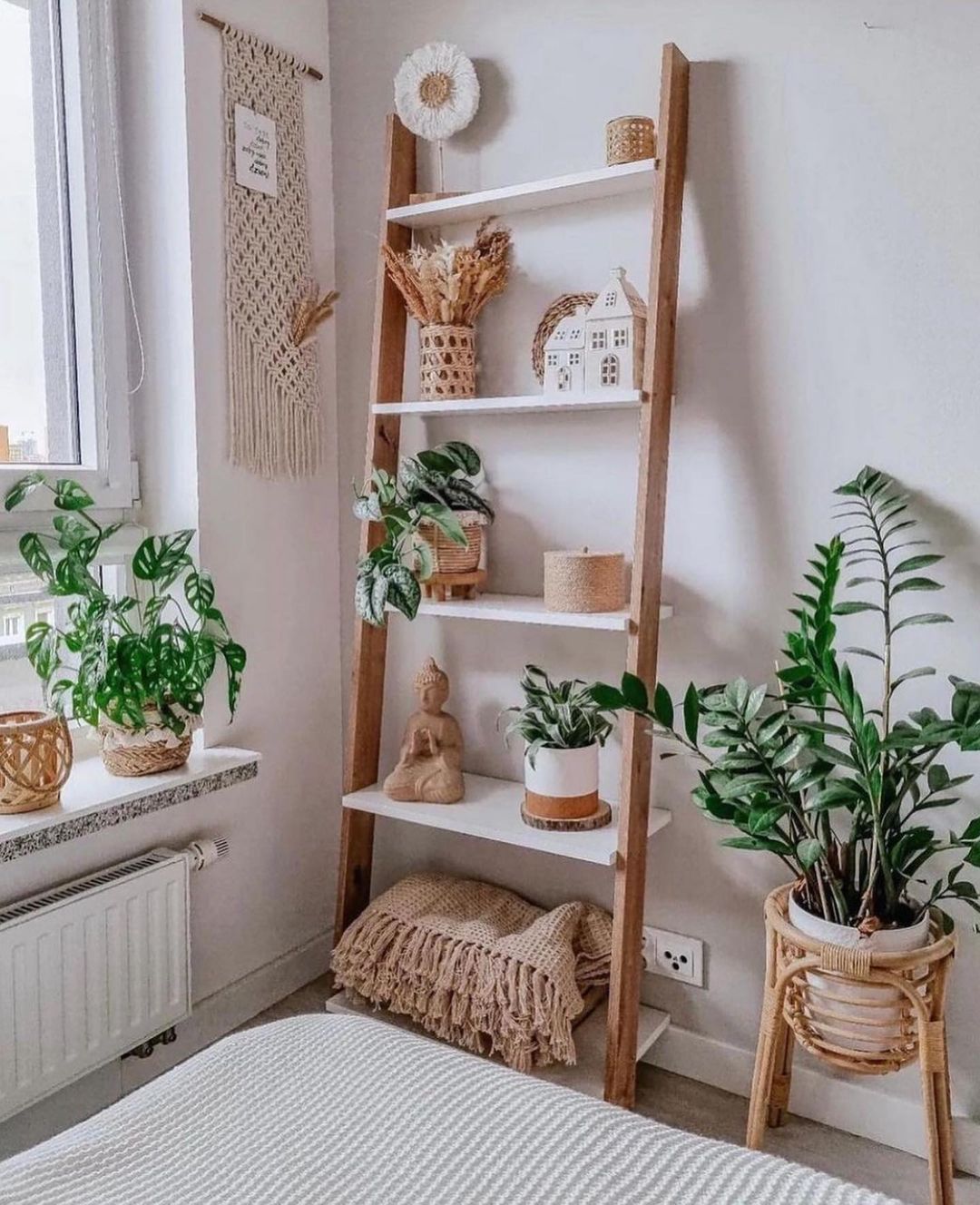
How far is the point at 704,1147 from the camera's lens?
1.00 m

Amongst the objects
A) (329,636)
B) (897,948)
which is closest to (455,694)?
(329,636)

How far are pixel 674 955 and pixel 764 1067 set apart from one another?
418 mm

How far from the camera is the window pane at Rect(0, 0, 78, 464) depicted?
1.87m

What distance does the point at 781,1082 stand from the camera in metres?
1.82

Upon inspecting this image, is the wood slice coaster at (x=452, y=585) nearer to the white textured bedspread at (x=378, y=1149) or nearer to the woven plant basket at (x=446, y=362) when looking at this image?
the woven plant basket at (x=446, y=362)

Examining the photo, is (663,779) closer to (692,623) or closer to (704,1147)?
(692,623)

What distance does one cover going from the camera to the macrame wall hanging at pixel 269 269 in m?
2.04

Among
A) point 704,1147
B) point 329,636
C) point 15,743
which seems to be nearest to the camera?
point 704,1147

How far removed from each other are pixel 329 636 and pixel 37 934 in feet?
3.02

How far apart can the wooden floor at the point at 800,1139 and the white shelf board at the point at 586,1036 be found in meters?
0.09

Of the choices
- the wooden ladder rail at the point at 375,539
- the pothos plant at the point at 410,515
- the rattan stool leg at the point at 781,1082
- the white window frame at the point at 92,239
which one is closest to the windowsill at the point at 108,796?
the wooden ladder rail at the point at 375,539

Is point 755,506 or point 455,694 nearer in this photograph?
point 755,506

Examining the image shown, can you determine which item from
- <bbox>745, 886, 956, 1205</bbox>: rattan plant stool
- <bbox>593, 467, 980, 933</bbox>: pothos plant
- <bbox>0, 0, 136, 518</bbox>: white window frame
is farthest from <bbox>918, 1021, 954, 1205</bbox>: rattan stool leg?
<bbox>0, 0, 136, 518</bbox>: white window frame

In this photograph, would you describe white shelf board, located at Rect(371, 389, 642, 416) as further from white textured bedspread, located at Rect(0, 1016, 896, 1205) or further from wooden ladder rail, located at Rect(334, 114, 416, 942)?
white textured bedspread, located at Rect(0, 1016, 896, 1205)
